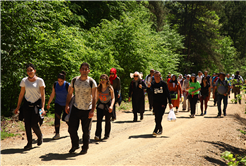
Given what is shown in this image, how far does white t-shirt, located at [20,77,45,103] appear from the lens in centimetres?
700

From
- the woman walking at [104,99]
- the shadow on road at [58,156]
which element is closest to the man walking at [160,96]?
the woman walking at [104,99]

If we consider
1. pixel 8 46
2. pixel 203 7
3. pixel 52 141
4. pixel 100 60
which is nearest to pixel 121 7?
pixel 100 60

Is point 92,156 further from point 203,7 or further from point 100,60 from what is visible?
point 203,7

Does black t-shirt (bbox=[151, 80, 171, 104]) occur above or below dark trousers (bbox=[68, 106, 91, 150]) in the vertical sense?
above

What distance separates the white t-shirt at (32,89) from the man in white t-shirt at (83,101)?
106 cm

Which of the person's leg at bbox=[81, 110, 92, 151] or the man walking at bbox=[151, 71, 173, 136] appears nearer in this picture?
the person's leg at bbox=[81, 110, 92, 151]

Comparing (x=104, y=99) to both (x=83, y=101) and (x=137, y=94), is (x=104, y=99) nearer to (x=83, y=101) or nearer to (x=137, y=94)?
(x=83, y=101)

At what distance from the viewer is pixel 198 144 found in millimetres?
7977

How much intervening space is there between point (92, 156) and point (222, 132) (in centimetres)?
606

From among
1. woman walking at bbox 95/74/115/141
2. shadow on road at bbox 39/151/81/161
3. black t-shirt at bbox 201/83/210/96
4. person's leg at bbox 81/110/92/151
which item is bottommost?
shadow on road at bbox 39/151/81/161

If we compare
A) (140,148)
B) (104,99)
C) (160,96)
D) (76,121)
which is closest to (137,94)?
(160,96)

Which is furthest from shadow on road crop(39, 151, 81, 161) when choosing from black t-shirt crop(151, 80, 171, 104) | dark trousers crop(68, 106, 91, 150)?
black t-shirt crop(151, 80, 171, 104)

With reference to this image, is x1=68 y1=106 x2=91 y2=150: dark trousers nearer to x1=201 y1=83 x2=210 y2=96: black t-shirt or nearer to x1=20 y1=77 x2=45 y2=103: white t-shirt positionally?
x1=20 y1=77 x2=45 y2=103: white t-shirt

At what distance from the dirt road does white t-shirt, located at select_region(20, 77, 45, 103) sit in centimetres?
144
